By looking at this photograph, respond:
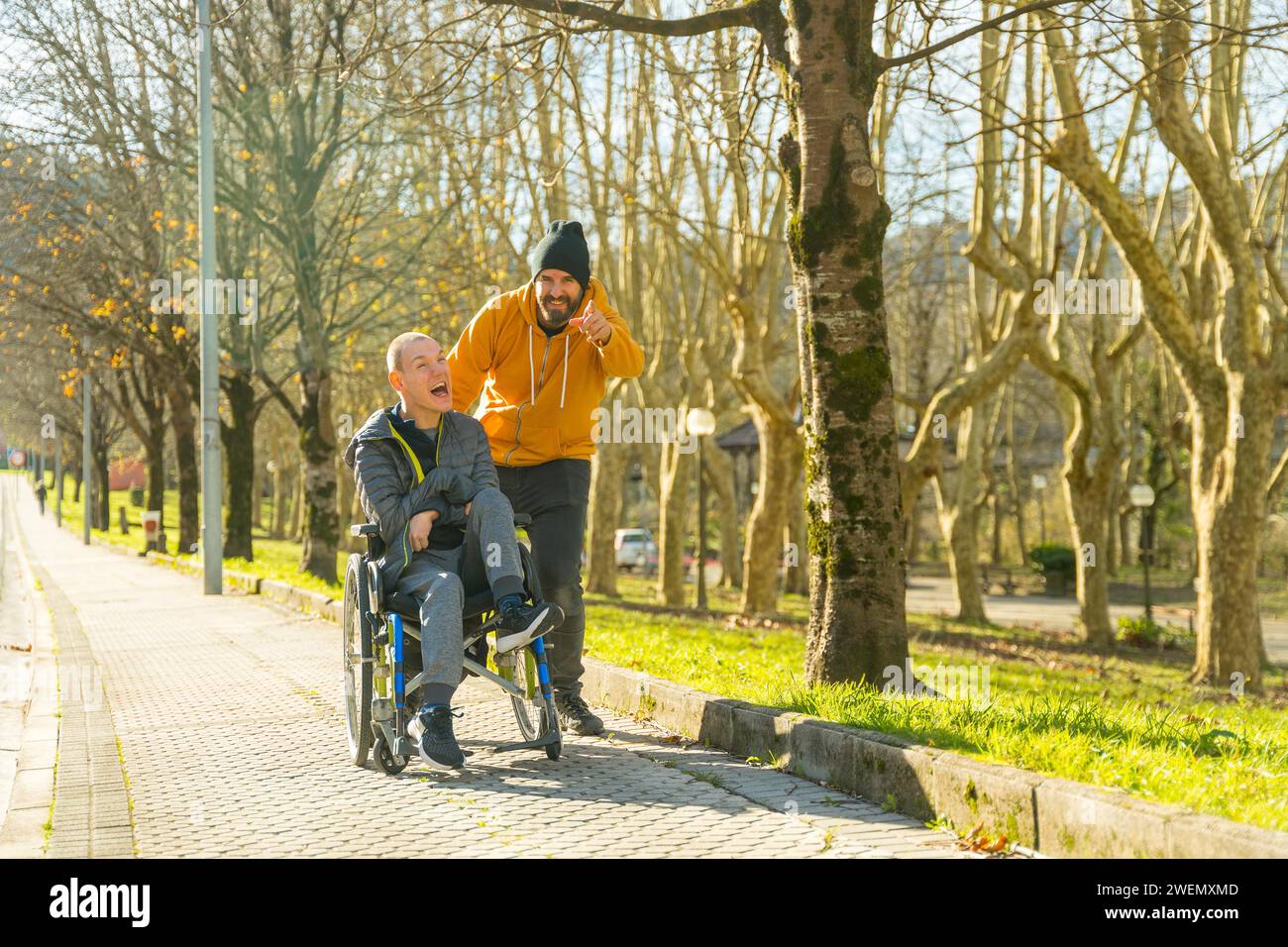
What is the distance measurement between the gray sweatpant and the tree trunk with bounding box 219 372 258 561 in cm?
2326

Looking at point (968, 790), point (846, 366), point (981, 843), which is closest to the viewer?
point (981, 843)

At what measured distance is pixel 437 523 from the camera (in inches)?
240

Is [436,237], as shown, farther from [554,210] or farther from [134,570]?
[134,570]

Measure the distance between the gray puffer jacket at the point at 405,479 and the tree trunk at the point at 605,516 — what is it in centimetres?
2075

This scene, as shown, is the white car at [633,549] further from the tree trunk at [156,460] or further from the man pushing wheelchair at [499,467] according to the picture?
the man pushing wheelchair at [499,467]

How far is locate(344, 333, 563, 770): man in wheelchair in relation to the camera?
5645mm

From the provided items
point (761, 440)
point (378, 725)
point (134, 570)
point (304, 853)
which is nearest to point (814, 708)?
point (378, 725)

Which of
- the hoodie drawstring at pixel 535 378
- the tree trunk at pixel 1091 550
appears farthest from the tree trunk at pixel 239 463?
the hoodie drawstring at pixel 535 378

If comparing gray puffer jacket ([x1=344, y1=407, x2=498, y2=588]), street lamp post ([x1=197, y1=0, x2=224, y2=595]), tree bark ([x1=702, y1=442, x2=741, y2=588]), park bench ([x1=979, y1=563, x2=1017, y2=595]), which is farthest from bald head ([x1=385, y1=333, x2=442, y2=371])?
park bench ([x1=979, y1=563, x2=1017, y2=595])

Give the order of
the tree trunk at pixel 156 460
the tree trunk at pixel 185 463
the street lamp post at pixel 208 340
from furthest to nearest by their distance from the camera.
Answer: the tree trunk at pixel 156 460 → the tree trunk at pixel 185 463 → the street lamp post at pixel 208 340

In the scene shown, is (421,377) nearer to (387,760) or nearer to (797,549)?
(387,760)

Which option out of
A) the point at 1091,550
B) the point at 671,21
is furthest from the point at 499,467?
the point at 1091,550

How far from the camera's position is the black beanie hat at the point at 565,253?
6578 mm

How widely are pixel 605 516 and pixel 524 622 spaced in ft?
71.6
